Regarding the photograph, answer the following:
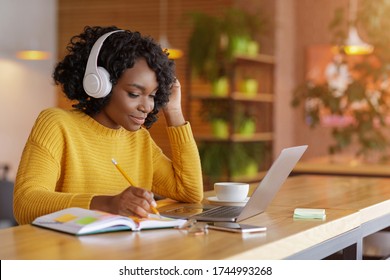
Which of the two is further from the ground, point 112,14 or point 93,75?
point 112,14

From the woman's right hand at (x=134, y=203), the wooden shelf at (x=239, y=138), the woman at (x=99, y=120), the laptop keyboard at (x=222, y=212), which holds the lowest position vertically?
the wooden shelf at (x=239, y=138)

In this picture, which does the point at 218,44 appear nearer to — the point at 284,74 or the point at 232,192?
the point at 284,74

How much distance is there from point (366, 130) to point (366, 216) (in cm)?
322

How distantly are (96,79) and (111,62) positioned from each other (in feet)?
0.20

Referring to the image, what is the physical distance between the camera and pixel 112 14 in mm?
7664

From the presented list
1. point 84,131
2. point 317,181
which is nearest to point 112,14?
point 317,181

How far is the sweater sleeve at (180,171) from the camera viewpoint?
219cm

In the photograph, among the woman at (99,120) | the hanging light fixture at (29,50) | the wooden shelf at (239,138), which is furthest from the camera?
the hanging light fixture at (29,50)

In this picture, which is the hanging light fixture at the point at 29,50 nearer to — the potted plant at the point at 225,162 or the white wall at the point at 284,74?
the potted plant at the point at 225,162

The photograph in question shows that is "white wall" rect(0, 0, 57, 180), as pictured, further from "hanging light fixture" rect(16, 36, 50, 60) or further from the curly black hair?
the curly black hair

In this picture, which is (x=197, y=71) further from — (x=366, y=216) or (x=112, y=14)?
(x=366, y=216)

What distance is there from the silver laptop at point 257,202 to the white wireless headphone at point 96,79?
367 millimetres

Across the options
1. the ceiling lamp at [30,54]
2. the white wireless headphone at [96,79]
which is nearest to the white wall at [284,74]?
the ceiling lamp at [30,54]

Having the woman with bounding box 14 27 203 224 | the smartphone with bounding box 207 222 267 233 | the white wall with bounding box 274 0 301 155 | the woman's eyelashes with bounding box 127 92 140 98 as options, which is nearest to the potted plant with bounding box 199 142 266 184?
the white wall with bounding box 274 0 301 155
